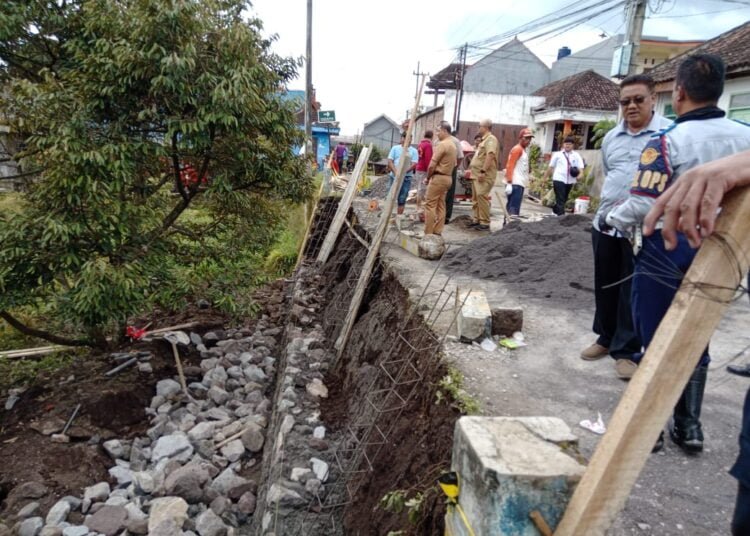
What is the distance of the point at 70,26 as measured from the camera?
474 cm

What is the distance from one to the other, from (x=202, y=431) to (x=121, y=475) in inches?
32.7

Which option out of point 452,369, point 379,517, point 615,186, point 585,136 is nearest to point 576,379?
point 452,369

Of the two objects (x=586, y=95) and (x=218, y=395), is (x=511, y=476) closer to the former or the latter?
(x=218, y=395)

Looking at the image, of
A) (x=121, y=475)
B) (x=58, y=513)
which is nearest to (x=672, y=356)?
(x=58, y=513)

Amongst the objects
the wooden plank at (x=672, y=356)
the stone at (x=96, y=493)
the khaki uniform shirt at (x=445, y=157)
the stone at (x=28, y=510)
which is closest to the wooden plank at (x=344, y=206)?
the khaki uniform shirt at (x=445, y=157)

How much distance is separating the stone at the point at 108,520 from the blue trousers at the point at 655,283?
4153 millimetres

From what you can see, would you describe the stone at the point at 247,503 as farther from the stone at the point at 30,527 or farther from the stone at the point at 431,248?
the stone at the point at 431,248

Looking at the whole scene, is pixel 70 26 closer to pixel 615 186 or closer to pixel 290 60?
pixel 290 60

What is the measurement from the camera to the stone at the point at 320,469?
390 centimetres

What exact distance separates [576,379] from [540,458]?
6.28 ft

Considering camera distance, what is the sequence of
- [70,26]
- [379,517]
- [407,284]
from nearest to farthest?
1. [379,517]
2. [70,26]
3. [407,284]

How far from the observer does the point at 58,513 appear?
4000 millimetres

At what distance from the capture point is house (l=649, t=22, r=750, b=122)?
10.6 m

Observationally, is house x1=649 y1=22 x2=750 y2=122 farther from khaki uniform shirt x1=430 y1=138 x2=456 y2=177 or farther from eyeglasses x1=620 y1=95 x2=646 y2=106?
eyeglasses x1=620 y1=95 x2=646 y2=106
